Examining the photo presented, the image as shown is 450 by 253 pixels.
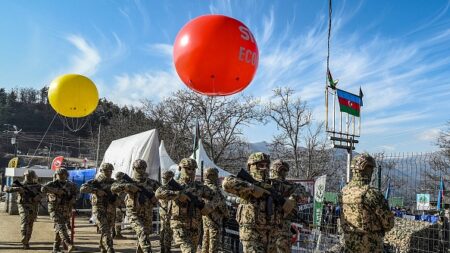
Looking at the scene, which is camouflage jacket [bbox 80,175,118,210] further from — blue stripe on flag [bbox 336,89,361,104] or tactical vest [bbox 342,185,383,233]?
blue stripe on flag [bbox 336,89,361,104]

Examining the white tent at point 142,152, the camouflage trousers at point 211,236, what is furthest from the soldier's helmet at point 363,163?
the white tent at point 142,152

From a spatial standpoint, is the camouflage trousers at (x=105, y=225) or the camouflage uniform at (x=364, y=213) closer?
the camouflage uniform at (x=364, y=213)

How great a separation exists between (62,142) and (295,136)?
51102 mm

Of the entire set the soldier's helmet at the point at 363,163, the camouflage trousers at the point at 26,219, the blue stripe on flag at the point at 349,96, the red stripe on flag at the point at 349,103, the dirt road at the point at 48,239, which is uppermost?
the blue stripe on flag at the point at 349,96

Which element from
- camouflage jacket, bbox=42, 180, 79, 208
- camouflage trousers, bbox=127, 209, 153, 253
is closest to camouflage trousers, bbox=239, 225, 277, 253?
camouflage trousers, bbox=127, 209, 153, 253

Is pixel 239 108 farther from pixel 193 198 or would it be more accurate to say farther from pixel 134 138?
pixel 193 198

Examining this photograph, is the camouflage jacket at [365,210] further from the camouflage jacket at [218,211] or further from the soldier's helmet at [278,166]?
the camouflage jacket at [218,211]

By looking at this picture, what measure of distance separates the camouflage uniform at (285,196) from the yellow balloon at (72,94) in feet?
25.8

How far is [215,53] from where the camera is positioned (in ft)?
25.7

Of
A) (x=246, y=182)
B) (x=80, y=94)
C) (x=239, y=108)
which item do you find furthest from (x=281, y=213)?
(x=239, y=108)

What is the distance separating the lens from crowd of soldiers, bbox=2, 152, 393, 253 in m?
4.97

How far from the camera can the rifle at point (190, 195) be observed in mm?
6730

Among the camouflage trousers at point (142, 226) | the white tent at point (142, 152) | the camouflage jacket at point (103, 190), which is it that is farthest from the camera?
the white tent at point (142, 152)

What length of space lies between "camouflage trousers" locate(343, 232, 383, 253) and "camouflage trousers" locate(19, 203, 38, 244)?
28.1 ft
